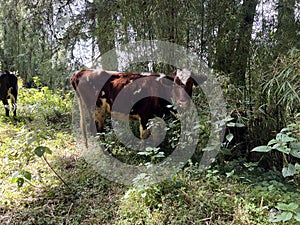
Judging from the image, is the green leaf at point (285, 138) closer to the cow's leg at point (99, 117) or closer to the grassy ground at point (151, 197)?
the grassy ground at point (151, 197)

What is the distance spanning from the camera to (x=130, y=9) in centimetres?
368

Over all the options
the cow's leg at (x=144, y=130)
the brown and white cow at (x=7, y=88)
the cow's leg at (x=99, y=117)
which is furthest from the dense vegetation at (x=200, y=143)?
the brown and white cow at (x=7, y=88)

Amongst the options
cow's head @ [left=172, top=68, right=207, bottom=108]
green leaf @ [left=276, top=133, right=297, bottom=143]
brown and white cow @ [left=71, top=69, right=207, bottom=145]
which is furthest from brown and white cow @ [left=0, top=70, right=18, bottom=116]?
green leaf @ [left=276, top=133, right=297, bottom=143]

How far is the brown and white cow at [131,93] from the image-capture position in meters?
3.24

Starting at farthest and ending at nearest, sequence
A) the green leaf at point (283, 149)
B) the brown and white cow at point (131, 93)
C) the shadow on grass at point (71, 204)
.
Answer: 1. the brown and white cow at point (131, 93)
2. the shadow on grass at point (71, 204)
3. the green leaf at point (283, 149)

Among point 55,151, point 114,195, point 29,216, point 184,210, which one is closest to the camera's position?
point 184,210

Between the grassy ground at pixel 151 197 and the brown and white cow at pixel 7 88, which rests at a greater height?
the brown and white cow at pixel 7 88

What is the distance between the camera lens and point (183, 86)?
10.5 feet

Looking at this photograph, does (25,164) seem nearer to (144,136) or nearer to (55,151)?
(55,151)

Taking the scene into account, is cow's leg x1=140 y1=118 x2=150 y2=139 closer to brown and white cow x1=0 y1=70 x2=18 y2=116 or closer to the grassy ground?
the grassy ground

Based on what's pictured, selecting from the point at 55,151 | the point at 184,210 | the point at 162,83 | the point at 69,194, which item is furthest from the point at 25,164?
the point at 184,210

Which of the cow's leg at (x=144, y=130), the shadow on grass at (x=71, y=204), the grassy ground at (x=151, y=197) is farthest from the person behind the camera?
the cow's leg at (x=144, y=130)

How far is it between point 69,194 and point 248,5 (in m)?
2.74

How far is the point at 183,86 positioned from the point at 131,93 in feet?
2.33
